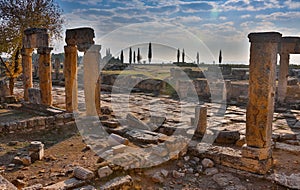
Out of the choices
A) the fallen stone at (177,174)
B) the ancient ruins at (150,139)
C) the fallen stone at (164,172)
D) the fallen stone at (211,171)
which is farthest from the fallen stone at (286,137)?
the fallen stone at (164,172)

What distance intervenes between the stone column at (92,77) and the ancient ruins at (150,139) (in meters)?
0.04

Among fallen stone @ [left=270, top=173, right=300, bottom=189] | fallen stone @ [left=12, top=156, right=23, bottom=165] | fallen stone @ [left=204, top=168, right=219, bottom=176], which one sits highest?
fallen stone @ [left=12, top=156, right=23, bottom=165]

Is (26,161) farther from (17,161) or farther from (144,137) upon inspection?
(144,137)

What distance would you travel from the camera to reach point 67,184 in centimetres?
536

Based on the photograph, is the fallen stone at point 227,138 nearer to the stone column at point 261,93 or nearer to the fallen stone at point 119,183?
the stone column at point 261,93

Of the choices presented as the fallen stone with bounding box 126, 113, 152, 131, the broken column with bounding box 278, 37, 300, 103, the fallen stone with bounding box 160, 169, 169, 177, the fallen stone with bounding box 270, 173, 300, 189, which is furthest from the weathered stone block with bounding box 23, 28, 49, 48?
the broken column with bounding box 278, 37, 300, 103

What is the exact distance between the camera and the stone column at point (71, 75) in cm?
1104

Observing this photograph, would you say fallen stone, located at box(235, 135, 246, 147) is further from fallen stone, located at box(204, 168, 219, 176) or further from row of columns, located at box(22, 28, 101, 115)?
row of columns, located at box(22, 28, 101, 115)

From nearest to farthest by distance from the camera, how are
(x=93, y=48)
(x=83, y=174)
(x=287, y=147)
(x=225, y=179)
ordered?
1. (x=83, y=174)
2. (x=225, y=179)
3. (x=287, y=147)
4. (x=93, y=48)

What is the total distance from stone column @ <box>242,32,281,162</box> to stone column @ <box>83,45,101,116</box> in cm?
590

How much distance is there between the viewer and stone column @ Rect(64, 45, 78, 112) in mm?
11039

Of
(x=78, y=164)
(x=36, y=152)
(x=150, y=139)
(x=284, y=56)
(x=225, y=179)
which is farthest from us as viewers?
(x=284, y=56)

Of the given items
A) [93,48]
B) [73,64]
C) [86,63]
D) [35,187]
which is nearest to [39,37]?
[73,64]

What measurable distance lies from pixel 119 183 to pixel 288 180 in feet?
11.6
